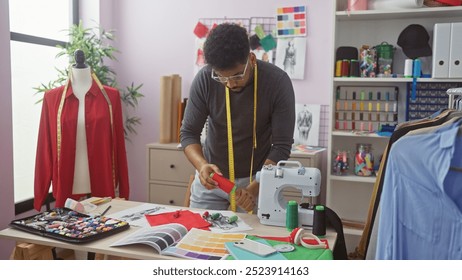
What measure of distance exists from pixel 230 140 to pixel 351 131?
1.58 metres

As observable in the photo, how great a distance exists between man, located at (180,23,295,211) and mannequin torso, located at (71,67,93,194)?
2.88 ft

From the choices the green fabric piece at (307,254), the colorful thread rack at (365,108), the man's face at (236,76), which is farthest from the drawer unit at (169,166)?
the green fabric piece at (307,254)

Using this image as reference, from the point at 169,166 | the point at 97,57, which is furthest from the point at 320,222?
the point at 97,57

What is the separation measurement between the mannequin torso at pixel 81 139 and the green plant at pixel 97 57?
2.28 feet

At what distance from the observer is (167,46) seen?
4219mm

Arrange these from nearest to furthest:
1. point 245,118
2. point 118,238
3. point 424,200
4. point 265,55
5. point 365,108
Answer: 1. point 424,200
2. point 118,238
3. point 245,118
4. point 365,108
5. point 265,55

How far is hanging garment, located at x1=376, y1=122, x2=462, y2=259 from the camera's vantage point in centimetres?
130

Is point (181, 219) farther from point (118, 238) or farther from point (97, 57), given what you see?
point (97, 57)

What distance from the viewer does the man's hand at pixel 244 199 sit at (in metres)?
2.04

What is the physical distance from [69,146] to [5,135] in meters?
0.60

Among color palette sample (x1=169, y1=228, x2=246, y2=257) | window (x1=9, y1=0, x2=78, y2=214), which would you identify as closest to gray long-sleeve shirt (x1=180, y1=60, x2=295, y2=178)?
color palette sample (x1=169, y1=228, x2=246, y2=257)

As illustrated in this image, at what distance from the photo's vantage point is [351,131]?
11.6 feet

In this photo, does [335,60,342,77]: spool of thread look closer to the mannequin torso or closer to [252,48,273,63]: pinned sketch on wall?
[252,48,273,63]: pinned sketch on wall
